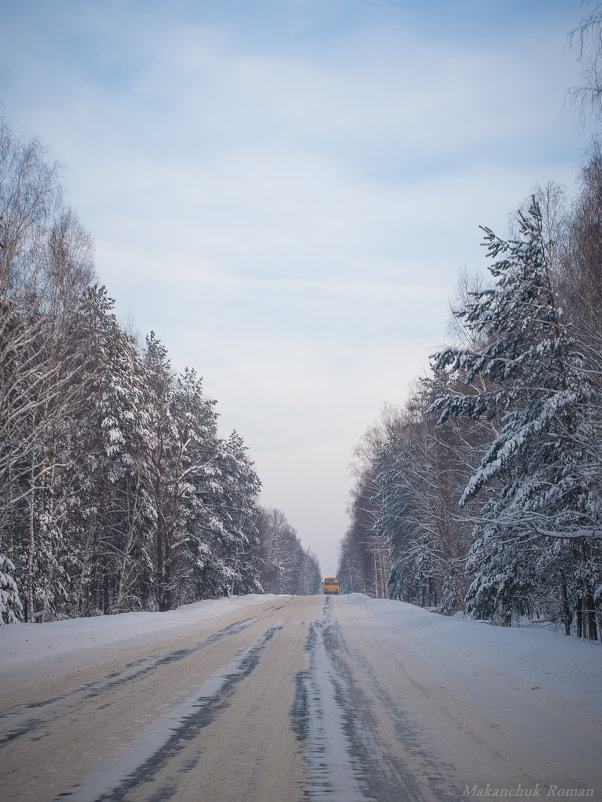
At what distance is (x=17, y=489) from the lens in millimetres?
18484

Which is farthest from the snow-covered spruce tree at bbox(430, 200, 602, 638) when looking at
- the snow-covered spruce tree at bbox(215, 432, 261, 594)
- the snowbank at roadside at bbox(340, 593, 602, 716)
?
the snow-covered spruce tree at bbox(215, 432, 261, 594)

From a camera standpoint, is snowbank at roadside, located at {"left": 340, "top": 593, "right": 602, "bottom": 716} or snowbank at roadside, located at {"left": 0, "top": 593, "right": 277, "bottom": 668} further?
snowbank at roadside, located at {"left": 0, "top": 593, "right": 277, "bottom": 668}

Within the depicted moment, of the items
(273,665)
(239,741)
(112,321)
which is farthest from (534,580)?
(112,321)

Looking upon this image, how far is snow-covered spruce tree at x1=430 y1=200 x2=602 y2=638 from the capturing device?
11.7m

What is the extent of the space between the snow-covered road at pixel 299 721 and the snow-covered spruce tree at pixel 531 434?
230cm

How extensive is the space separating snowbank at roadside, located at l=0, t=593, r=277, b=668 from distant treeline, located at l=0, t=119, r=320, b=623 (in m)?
1.38

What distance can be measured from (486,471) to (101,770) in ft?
34.5

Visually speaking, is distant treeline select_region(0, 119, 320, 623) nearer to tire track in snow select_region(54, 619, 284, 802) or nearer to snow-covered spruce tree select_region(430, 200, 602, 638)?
tire track in snow select_region(54, 619, 284, 802)

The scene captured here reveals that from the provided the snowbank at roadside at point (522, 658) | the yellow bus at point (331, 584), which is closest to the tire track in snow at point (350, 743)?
the snowbank at roadside at point (522, 658)

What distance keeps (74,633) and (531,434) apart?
11350 mm

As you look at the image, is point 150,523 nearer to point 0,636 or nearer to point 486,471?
point 0,636

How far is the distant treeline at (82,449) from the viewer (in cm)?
1497

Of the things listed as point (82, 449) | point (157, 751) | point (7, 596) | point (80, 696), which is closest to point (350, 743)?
point (157, 751)

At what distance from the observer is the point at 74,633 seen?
12.8 m
